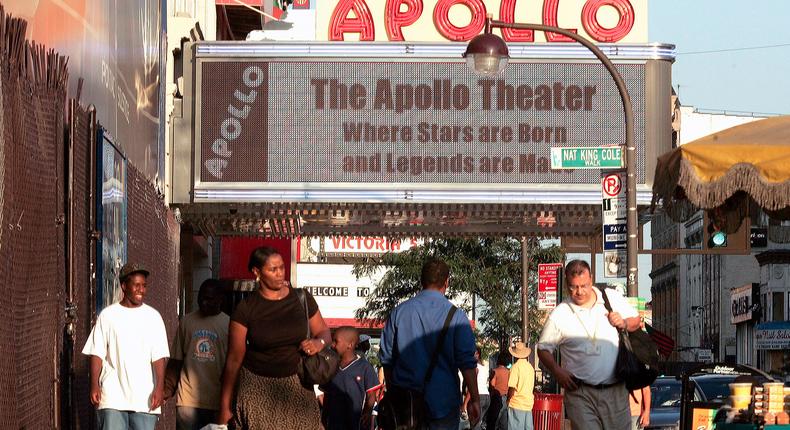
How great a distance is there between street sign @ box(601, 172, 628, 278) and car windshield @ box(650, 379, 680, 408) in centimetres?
483

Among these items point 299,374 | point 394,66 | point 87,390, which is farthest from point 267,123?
point 299,374

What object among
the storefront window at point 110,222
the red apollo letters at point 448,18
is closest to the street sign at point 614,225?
the red apollo letters at point 448,18

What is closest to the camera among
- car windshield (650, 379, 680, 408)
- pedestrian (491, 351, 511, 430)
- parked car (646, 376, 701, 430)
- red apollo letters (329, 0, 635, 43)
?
parked car (646, 376, 701, 430)

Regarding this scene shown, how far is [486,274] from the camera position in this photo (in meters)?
38.8

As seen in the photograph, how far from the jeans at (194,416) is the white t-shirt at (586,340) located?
273 cm

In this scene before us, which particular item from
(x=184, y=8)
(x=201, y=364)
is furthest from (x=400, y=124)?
(x=201, y=364)

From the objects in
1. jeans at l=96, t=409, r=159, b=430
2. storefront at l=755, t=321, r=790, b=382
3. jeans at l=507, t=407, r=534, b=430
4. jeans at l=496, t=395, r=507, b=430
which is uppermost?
jeans at l=96, t=409, r=159, b=430

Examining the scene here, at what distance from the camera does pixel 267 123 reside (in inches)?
715

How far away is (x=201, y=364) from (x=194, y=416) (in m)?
0.40

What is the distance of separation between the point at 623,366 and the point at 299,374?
2.55 meters

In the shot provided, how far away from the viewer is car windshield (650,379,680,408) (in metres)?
20.6

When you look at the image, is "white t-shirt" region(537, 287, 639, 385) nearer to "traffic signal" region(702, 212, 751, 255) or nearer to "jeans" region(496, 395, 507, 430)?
"traffic signal" region(702, 212, 751, 255)

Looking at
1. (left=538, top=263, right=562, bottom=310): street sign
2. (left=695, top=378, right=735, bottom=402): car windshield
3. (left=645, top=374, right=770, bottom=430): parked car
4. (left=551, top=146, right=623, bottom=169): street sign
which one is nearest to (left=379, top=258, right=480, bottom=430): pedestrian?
(left=551, top=146, right=623, bottom=169): street sign

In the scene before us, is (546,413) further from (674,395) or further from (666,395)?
(674,395)
